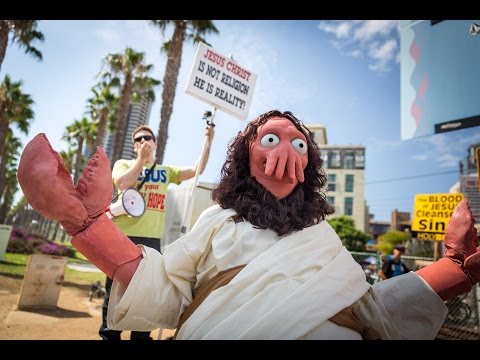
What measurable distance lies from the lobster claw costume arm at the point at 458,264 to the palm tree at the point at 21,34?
12.3 metres

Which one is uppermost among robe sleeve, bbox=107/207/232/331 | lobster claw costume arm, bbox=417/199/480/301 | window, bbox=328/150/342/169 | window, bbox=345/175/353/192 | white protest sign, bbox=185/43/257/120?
window, bbox=328/150/342/169

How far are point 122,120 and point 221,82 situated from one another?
10518 mm

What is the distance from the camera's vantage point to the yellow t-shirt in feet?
7.80

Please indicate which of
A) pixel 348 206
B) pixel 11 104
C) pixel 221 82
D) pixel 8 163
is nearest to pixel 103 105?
pixel 11 104

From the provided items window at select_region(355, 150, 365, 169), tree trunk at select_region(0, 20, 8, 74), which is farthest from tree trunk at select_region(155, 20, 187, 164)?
window at select_region(355, 150, 365, 169)

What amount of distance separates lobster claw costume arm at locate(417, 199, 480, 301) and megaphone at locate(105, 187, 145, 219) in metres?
1.71

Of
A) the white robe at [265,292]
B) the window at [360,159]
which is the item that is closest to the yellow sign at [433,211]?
the white robe at [265,292]

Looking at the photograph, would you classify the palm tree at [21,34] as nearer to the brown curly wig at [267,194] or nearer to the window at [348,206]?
the brown curly wig at [267,194]

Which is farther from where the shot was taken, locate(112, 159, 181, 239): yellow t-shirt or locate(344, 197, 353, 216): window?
locate(344, 197, 353, 216): window

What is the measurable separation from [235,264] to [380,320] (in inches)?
23.7

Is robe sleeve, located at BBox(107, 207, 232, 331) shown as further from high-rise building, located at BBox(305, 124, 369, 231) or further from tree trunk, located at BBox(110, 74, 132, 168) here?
high-rise building, located at BBox(305, 124, 369, 231)

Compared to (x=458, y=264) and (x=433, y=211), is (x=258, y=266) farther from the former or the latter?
(x=433, y=211)
